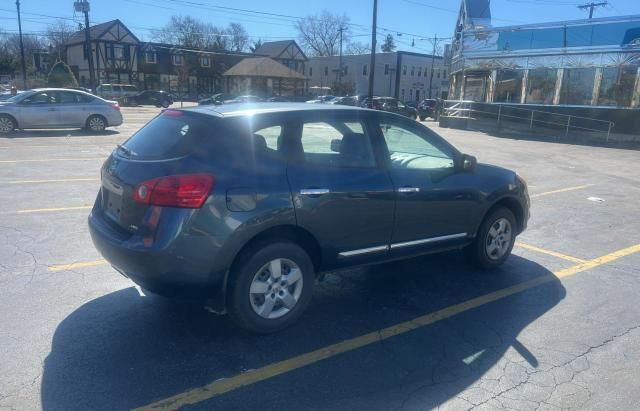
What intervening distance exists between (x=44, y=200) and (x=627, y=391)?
761cm

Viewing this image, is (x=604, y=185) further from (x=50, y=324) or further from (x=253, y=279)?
(x=50, y=324)

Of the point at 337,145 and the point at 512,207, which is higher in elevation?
the point at 337,145

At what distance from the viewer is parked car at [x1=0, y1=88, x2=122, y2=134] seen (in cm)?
1631

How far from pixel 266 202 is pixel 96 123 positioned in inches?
654

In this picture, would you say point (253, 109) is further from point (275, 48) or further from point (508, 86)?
point (275, 48)

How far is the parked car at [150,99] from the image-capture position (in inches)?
1871

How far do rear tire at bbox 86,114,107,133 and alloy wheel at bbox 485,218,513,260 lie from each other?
16.3m

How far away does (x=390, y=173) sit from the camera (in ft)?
14.0

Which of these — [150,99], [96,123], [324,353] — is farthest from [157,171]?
[150,99]

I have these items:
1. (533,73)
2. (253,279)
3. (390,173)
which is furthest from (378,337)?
(533,73)

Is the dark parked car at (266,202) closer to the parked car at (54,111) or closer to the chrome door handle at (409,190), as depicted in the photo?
the chrome door handle at (409,190)

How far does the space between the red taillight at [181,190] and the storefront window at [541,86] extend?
25194 millimetres

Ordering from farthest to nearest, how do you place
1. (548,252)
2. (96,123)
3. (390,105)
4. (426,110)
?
(426,110)
(390,105)
(96,123)
(548,252)

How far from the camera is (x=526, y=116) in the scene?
25.8 meters
